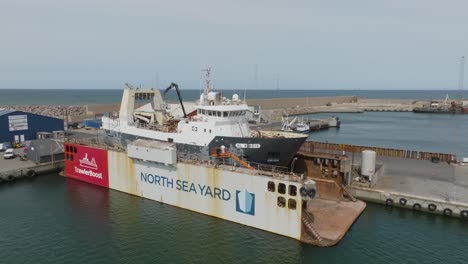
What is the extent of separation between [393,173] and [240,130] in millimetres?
17010

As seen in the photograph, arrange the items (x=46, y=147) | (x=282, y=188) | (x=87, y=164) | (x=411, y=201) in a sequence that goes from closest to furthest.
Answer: (x=282, y=188), (x=411, y=201), (x=87, y=164), (x=46, y=147)

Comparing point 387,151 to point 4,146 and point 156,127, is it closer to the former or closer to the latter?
point 156,127

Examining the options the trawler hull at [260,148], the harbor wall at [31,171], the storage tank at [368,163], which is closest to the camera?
the trawler hull at [260,148]

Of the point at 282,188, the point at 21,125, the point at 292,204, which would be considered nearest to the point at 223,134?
the point at 282,188

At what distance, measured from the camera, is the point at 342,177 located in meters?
32.1

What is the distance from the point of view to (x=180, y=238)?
24406mm

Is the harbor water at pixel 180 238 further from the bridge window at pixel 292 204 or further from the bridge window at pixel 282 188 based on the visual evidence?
the bridge window at pixel 282 188

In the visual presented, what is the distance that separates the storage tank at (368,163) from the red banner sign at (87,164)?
2453 centimetres

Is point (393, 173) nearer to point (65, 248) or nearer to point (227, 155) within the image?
point (227, 155)

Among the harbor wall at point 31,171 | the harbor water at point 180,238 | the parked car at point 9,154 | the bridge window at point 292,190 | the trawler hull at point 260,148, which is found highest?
the trawler hull at point 260,148

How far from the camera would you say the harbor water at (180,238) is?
22031mm

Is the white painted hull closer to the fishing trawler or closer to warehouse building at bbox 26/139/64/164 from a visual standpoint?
the fishing trawler

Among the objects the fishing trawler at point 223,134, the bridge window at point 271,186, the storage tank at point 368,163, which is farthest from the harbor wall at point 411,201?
the bridge window at point 271,186

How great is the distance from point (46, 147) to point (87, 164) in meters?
8.97
